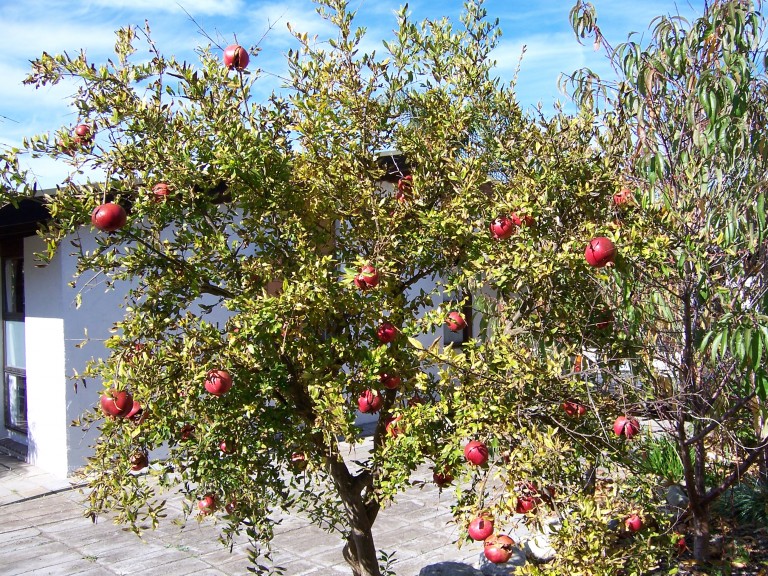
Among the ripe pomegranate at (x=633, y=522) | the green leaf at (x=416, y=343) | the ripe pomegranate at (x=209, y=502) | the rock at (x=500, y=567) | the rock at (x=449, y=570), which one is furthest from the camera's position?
the rock at (x=500, y=567)

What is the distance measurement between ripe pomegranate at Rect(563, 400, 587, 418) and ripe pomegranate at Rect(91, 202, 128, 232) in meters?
2.01

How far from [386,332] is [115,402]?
1138mm

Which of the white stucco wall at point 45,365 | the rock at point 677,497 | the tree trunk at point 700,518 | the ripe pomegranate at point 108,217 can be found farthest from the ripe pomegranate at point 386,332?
the white stucco wall at point 45,365

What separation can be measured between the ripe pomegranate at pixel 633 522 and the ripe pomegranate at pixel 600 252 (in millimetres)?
1261

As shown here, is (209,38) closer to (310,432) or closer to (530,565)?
(310,432)

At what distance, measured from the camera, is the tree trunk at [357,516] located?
390 centimetres

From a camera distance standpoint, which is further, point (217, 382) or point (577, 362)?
point (577, 362)

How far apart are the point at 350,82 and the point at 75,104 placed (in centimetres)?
132

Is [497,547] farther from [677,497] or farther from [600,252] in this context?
[677,497]

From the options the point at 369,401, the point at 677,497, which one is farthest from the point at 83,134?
the point at 677,497

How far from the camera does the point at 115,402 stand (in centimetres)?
279

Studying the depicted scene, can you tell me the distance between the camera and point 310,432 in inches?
127

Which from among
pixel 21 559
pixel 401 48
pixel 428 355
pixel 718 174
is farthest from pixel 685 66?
pixel 21 559

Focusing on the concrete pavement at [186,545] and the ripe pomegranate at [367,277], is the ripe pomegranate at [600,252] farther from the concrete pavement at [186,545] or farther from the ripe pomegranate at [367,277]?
the concrete pavement at [186,545]
